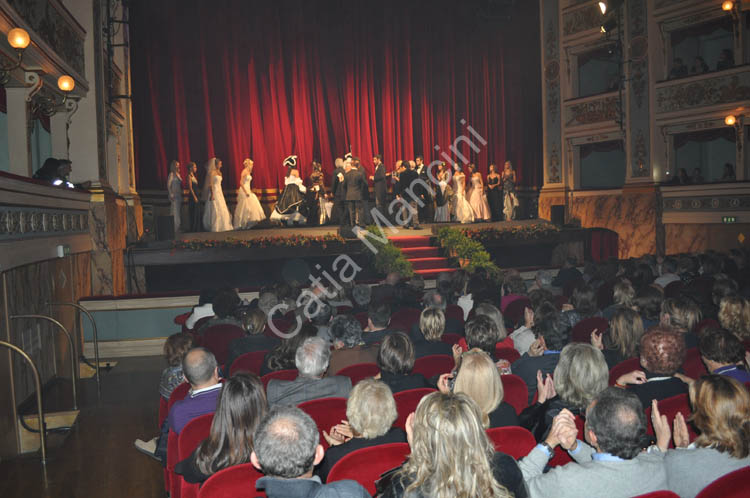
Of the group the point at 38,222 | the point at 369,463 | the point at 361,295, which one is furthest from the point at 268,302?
the point at 369,463

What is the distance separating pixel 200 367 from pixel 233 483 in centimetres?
96

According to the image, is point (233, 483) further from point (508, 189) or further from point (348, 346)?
point (508, 189)

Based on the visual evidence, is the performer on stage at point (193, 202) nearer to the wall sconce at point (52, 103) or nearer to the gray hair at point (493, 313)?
the wall sconce at point (52, 103)

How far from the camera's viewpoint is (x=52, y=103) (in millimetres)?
8797

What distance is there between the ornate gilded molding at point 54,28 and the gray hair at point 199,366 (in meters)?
5.23

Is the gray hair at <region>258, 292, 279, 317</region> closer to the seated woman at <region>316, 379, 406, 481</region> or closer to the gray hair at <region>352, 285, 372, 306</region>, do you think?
the gray hair at <region>352, 285, 372, 306</region>

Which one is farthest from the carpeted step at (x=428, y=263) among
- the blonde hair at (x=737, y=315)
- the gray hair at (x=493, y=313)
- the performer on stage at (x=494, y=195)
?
the blonde hair at (x=737, y=315)

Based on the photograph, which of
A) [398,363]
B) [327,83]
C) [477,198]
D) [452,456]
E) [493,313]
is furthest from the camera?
[327,83]

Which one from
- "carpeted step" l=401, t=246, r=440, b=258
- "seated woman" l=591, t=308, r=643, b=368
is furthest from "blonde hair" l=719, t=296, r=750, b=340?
"carpeted step" l=401, t=246, r=440, b=258

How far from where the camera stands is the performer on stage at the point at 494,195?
659 inches

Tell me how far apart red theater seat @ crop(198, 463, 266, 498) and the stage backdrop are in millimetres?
13090

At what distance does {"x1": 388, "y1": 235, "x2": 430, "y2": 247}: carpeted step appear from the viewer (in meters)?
13.2

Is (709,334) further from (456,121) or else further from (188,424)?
(456,121)

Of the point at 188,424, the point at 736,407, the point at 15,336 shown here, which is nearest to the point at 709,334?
the point at 736,407
